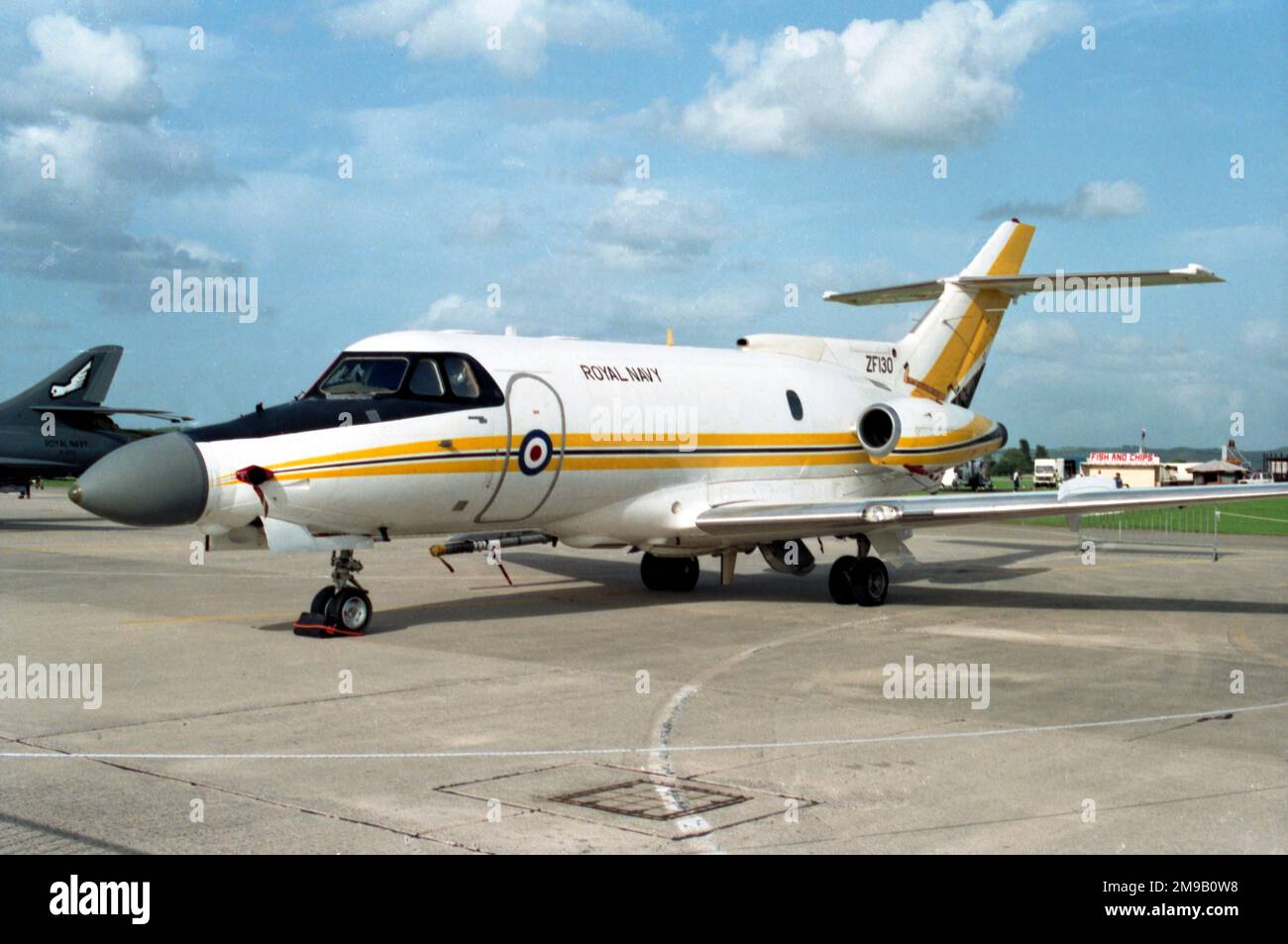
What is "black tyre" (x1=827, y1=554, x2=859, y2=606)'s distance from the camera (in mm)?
16781

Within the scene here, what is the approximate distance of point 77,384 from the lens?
37.8m

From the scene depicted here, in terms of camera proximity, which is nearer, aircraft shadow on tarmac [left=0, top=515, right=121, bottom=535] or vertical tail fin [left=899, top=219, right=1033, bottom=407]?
vertical tail fin [left=899, top=219, right=1033, bottom=407]

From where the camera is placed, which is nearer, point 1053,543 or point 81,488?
point 81,488

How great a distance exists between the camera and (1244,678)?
1123 centimetres

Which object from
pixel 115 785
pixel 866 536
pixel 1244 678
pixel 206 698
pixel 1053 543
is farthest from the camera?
pixel 1053 543

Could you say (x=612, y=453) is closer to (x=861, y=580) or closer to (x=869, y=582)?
(x=861, y=580)

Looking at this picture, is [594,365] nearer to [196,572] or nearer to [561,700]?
[561,700]

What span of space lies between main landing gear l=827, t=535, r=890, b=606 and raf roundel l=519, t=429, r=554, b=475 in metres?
4.61

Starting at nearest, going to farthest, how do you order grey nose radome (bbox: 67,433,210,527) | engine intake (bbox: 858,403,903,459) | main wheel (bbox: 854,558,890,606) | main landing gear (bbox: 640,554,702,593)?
grey nose radome (bbox: 67,433,210,527)
main wheel (bbox: 854,558,890,606)
main landing gear (bbox: 640,554,702,593)
engine intake (bbox: 858,403,903,459)

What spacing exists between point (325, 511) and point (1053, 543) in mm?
19871

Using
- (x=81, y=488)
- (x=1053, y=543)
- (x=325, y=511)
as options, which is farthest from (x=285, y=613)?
(x=1053, y=543)

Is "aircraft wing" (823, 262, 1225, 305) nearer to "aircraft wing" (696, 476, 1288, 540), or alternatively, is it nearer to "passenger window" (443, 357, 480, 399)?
"aircraft wing" (696, 476, 1288, 540)

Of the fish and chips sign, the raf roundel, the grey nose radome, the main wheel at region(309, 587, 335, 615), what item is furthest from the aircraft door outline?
the fish and chips sign

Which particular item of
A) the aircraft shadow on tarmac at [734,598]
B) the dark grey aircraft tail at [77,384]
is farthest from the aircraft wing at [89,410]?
the aircraft shadow on tarmac at [734,598]
